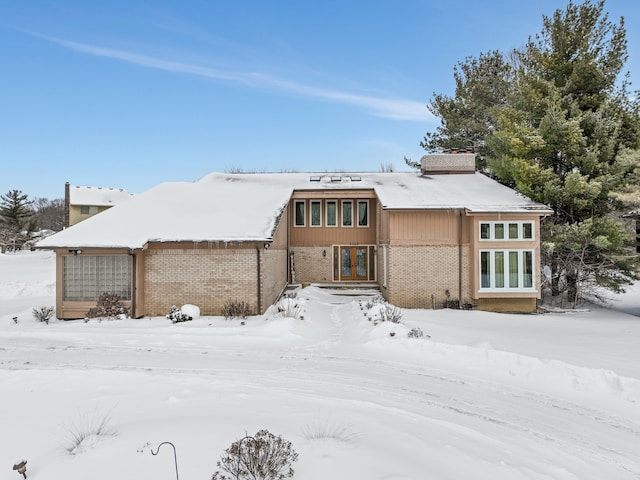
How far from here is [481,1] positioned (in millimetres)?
16406

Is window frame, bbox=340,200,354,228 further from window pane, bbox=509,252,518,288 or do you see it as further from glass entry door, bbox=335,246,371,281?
window pane, bbox=509,252,518,288

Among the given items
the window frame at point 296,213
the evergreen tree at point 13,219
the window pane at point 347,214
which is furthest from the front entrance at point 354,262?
the evergreen tree at point 13,219

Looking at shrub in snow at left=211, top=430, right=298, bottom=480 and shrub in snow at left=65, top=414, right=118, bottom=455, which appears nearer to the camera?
shrub in snow at left=211, top=430, right=298, bottom=480

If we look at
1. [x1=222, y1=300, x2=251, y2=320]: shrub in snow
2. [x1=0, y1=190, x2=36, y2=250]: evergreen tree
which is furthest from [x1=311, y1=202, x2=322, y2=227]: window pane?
[x1=0, y1=190, x2=36, y2=250]: evergreen tree

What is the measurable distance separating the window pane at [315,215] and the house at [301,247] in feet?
0.36

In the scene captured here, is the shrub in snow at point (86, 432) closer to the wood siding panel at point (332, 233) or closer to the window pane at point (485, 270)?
the window pane at point (485, 270)

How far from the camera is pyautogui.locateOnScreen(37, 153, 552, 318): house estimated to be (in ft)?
43.8

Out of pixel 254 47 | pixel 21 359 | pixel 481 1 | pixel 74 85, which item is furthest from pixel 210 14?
pixel 21 359

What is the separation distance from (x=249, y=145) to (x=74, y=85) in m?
12.8

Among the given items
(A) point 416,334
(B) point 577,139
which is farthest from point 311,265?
(B) point 577,139

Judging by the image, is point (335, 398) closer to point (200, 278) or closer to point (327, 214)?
point (200, 278)

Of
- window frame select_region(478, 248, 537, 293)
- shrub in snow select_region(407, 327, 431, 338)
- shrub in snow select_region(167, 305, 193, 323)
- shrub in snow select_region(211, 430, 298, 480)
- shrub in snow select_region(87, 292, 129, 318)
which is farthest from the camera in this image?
window frame select_region(478, 248, 537, 293)

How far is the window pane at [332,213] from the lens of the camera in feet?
65.2

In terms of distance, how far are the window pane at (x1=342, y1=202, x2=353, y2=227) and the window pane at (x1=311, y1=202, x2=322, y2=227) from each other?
1.36 meters
